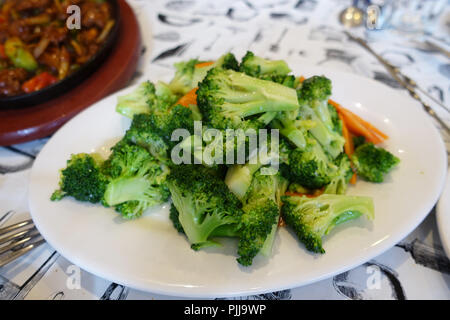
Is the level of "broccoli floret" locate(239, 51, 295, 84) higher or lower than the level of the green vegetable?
higher

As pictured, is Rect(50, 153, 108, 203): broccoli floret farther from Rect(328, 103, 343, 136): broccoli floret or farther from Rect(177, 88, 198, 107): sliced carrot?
Rect(328, 103, 343, 136): broccoli floret

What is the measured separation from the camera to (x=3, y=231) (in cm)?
136

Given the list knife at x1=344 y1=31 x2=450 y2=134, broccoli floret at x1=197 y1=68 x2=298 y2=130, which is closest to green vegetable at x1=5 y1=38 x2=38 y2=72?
broccoli floret at x1=197 y1=68 x2=298 y2=130

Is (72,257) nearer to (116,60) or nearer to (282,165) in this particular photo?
(282,165)

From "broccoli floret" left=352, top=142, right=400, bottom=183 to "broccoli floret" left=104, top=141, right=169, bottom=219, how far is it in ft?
2.75

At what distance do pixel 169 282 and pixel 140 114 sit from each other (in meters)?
0.76

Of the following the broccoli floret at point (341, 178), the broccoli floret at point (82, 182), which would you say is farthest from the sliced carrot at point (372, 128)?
the broccoli floret at point (82, 182)

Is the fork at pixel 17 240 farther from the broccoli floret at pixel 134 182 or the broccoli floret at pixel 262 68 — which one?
the broccoli floret at pixel 262 68

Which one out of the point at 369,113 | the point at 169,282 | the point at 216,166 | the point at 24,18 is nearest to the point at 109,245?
the point at 169,282

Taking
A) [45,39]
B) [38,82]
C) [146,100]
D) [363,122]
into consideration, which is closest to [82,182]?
[146,100]

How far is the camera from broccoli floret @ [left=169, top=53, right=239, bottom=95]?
5.22ft

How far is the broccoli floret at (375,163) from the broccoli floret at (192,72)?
0.72 m

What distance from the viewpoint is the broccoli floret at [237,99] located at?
1.32 m

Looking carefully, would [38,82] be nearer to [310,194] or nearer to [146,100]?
[146,100]
